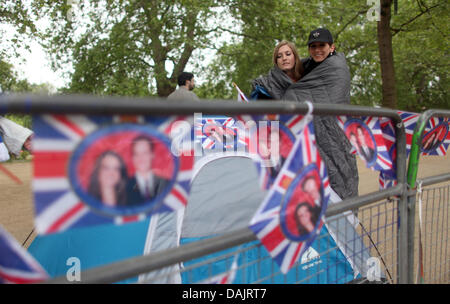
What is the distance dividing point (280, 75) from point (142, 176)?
7.13 ft

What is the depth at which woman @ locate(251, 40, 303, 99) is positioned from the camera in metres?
2.95

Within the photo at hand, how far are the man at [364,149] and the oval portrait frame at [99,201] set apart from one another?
3.25 ft

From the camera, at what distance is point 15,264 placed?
2.82 feet

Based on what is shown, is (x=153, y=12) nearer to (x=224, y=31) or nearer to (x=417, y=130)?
(x=224, y=31)

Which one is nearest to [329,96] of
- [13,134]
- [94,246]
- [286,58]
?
[286,58]

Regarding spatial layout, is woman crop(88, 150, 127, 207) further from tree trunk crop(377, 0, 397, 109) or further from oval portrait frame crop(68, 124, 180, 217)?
tree trunk crop(377, 0, 397, 109)

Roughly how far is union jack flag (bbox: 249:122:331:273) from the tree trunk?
778cm

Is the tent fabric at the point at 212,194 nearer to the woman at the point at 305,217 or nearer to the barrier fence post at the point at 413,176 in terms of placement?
the barrier fence post at the point at 413,176

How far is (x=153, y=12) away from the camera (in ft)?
37.2

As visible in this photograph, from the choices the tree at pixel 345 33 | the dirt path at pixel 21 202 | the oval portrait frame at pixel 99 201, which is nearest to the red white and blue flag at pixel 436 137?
the dirt path at pixel 21 202

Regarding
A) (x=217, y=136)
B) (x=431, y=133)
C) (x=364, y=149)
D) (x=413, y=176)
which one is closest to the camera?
(x=364, y=149)

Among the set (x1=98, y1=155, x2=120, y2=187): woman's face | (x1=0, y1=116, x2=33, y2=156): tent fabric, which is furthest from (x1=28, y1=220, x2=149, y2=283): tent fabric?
(x1=98, y1=155, x2=120, y2=187): woman's face

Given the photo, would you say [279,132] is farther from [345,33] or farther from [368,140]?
[345,33]
